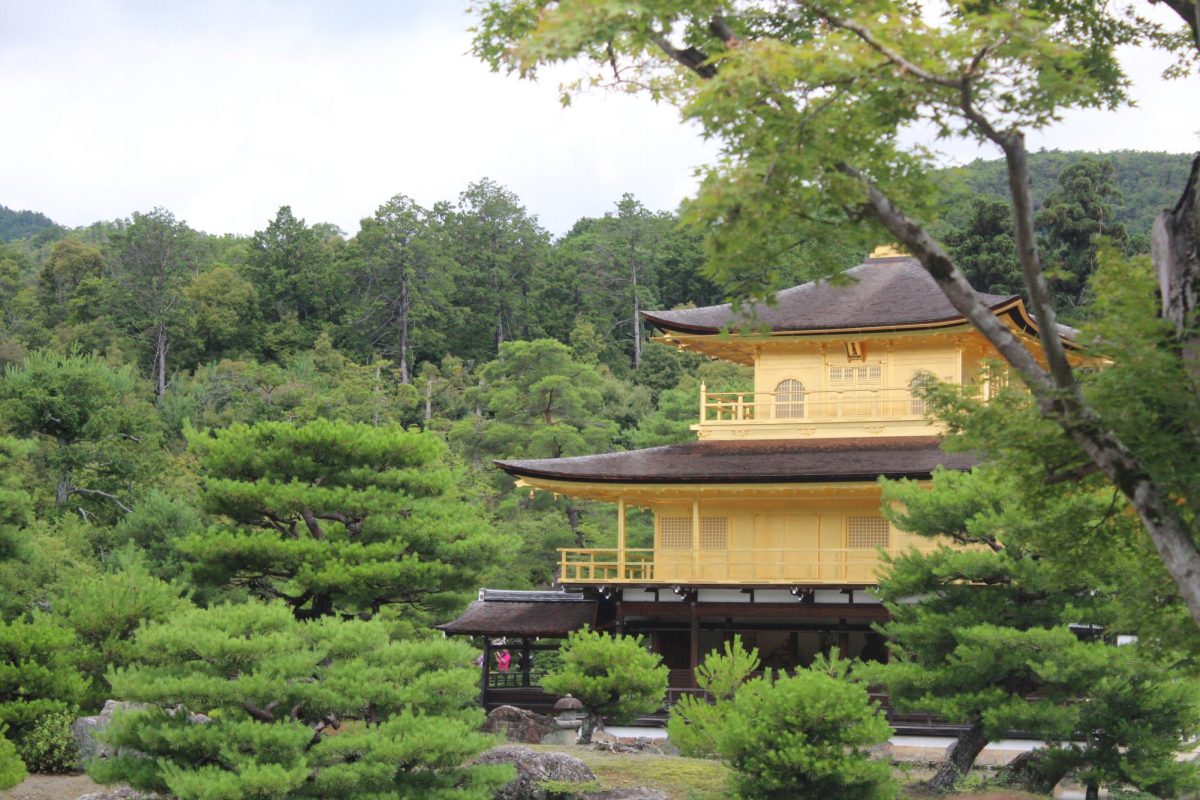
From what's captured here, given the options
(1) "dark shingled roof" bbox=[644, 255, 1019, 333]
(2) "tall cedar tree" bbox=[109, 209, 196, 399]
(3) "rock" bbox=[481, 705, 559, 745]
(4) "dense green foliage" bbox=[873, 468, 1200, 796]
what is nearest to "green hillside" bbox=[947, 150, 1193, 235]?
(2) "tall cedar tree" bbox=[109, 209, 196, 399]

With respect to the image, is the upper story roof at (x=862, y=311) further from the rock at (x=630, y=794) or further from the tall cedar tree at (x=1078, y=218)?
the tall cedar tree at (x=1078, y=218)

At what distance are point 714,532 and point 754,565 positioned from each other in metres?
1.22

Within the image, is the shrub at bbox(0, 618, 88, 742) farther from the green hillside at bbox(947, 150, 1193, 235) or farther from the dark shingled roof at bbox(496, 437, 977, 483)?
the green hillside at bbox(947, 150, 1193, 235)

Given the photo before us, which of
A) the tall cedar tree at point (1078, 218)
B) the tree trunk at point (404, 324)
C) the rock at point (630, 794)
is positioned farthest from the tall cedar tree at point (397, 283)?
the rock at point (630, 794)

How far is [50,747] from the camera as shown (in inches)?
711

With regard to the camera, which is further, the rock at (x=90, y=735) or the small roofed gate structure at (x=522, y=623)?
the small roofed gate structure at (x=522, y=623)

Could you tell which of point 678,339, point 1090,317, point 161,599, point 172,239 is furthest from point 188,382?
point 1090,317

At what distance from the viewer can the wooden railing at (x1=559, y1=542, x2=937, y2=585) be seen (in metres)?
23.7

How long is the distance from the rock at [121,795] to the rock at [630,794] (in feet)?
15.3

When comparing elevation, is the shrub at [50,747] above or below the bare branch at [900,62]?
below

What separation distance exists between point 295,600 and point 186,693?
4.50m

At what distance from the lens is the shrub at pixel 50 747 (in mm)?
17953

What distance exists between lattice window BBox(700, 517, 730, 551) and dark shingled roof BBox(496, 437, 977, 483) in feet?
4.08

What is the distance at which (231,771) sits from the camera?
1400cm
